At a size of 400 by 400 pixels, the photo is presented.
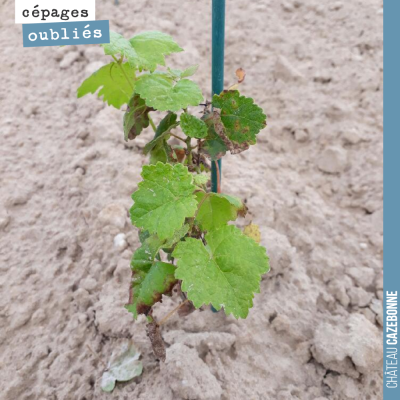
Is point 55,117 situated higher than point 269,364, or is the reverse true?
point 55,117

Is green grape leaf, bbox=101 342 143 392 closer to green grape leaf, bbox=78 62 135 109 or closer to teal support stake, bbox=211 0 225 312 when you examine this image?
teal support stake, bbox=211 0 225 312

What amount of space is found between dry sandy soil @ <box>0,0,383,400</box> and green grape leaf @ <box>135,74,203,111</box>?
2.60ft

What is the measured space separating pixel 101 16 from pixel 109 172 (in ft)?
4.36

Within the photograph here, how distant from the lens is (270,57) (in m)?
2.66

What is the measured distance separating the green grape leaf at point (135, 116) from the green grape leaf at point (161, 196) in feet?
0.72

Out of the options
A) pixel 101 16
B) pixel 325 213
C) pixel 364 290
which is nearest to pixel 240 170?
pixel 325 213

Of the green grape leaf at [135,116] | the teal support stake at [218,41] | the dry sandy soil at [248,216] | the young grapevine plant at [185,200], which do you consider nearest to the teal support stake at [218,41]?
the teal support stake at [218,41]

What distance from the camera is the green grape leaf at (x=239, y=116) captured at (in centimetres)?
105

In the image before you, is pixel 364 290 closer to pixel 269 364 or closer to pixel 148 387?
pixel 269 364

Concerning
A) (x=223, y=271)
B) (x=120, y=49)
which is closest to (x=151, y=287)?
(x=223, y=271)

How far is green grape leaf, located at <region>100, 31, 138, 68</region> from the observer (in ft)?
3.23

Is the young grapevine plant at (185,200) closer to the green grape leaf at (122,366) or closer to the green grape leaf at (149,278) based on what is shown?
the green grape leaf at (149,278)

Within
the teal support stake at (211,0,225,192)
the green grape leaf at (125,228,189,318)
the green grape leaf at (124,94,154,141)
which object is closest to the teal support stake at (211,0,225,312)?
the teal support stake at (211,0,225,192)

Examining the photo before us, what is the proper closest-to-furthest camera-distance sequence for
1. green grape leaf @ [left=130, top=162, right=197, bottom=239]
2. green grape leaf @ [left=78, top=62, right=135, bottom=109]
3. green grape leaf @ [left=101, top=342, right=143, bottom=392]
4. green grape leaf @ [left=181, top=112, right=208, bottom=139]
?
green grape leaf @ [left=130, top=162, right=197, bottom=239]
green grape leaf @ [left=181, top=112, right=208, bottom=139]
green grape leaf @ [left=78, top=62, right=135, bottom=109]
green grape leaf @ [left=101, top=342, right=143, bottom=392]
